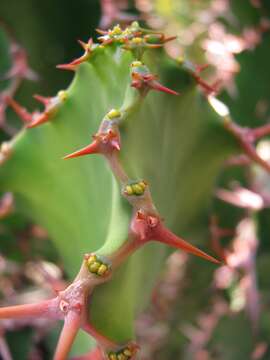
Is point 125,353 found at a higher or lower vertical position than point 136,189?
lower

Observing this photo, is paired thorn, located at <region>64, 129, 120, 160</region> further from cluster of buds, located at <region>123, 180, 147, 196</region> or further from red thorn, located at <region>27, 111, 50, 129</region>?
red thorn, located at <region>27, 111, 50, 129</region>

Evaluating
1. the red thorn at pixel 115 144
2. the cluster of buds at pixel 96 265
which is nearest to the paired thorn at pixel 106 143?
the red thorn at pixel 115 144

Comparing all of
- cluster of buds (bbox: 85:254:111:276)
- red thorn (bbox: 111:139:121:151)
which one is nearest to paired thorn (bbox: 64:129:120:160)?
red thorn (bbox: 111:139:121:151)

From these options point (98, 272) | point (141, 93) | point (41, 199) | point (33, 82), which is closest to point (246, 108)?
point (33, 82)

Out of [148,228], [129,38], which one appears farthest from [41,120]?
[148,228]

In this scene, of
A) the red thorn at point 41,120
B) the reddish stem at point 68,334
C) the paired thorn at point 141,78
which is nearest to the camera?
the reddish stem at point 68,334

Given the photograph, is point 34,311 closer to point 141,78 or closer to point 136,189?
point 136,189

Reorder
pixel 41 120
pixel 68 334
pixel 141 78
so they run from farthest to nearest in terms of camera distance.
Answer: pixel 41 120 < pixel 141 78 < pixel 68 334

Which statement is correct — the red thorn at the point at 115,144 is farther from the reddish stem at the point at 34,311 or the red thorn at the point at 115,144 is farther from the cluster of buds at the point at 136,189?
the reddish stem at the point at 34,311

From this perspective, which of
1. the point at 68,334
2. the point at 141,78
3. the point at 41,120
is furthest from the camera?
the point at 41,120

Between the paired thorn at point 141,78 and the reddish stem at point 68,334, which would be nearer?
the reddish stem at point 68,334
